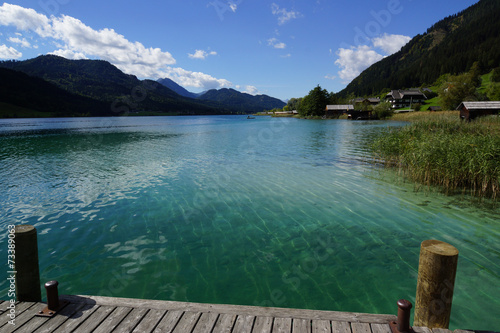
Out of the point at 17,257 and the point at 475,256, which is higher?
the point at 17,257

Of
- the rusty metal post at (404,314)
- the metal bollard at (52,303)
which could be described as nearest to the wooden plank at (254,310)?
the metal bollard at (52,303)

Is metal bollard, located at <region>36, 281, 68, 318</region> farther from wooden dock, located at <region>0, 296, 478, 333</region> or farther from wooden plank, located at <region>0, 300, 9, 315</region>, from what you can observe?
wooden plank, located at <region>0, 300, 9, 315</region>

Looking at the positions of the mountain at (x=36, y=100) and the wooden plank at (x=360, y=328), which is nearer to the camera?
the wooden plank at (x=360, y=328)

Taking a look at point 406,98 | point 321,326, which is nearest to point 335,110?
point 406,98

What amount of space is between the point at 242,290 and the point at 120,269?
3.74m

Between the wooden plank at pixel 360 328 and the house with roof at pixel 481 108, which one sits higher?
the house with roof at pixel 481 108

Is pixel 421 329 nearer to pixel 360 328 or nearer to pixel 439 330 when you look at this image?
pixel 439 330

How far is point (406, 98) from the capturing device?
148125 mm

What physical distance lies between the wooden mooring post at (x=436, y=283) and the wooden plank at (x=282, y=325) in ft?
7.03

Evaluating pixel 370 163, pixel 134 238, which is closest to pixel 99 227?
pixel 134 238

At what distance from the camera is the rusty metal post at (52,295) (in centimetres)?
440

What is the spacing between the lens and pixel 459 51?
17150 cm

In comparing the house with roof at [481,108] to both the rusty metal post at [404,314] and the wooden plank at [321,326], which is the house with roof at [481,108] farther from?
the wooden plank at [321,326]

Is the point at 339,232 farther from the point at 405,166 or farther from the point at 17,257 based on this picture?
the point at 405,166
